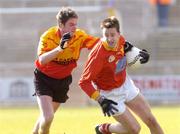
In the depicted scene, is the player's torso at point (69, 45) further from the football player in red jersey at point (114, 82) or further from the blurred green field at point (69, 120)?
the blurred green field at point (69, 120)

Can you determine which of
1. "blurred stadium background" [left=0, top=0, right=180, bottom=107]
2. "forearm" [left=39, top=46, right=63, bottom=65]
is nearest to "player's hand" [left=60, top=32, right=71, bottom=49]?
"forearm" [left=39, top=46, right=63, bottom=65]

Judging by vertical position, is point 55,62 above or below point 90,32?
above

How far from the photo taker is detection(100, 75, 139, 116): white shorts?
33.9 ft

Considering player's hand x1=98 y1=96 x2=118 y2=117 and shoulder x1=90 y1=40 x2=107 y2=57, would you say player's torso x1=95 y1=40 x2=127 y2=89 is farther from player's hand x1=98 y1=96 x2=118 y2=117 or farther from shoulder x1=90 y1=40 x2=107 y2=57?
player's hand x1=98 y1=96 x2=118 y2=117

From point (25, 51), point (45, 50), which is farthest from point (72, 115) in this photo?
point (45, 50)

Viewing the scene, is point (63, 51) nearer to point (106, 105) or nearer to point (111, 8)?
point (106, 105)

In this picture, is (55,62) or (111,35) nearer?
(111,35)

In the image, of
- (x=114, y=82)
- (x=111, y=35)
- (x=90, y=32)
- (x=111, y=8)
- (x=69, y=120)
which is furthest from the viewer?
(x=90, y=32)

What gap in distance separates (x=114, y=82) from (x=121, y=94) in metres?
0.19

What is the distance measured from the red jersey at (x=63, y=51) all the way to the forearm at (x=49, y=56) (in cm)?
23

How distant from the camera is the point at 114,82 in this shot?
1034cm

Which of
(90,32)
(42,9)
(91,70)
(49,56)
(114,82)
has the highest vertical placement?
(49,56)

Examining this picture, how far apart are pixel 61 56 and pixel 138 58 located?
3.40 feet

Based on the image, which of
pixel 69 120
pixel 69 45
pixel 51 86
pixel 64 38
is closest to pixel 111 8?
pixel 69 120
